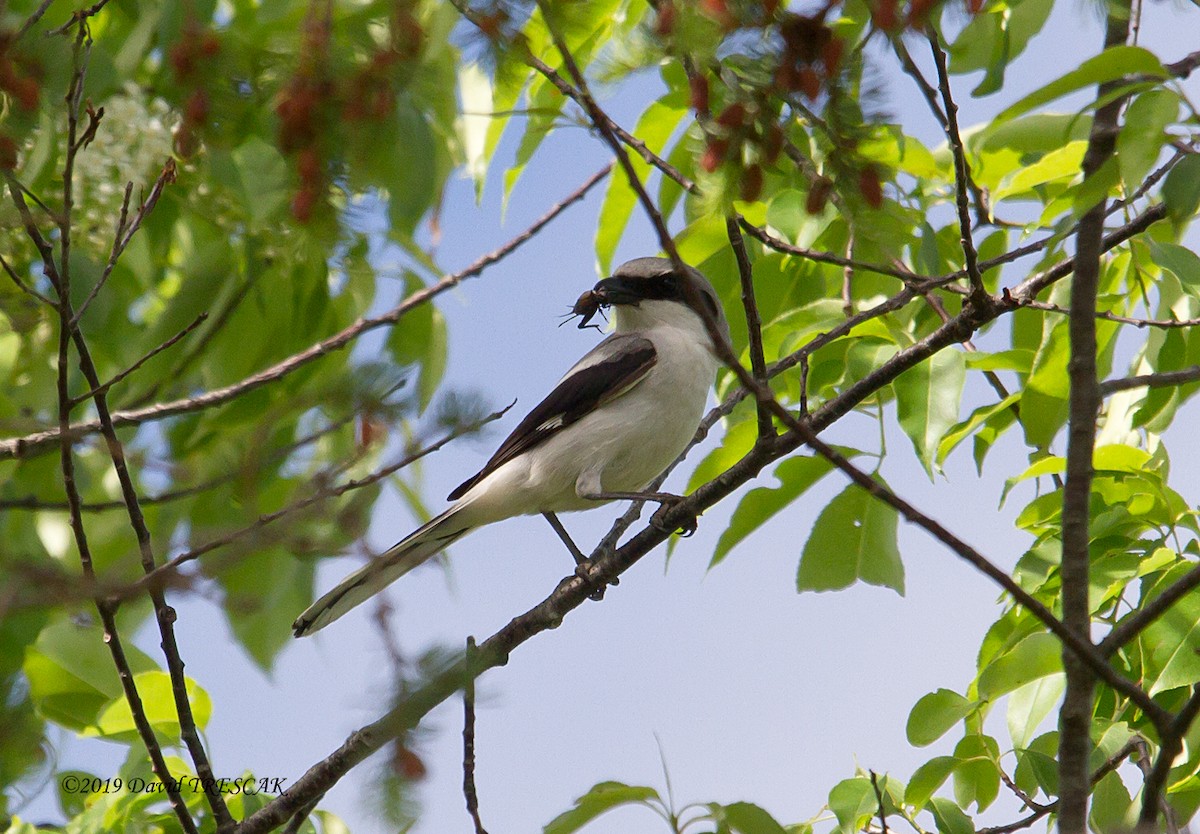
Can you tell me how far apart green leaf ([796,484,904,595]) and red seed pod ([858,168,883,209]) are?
4.90 feet

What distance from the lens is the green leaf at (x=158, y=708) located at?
3.09m

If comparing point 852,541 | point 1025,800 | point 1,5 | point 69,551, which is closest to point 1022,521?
point 852,541

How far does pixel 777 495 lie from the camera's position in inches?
127

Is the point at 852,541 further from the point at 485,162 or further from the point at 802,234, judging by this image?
the point at 485,162

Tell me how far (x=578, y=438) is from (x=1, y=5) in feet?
8.74

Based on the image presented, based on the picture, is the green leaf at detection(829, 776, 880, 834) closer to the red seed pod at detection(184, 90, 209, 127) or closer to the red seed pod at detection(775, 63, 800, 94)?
the red seed pod at detection(775, 63, 800, 94)

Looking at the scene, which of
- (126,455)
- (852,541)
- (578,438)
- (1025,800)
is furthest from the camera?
(578,438)

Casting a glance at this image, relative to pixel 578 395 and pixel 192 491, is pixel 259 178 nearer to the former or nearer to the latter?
pixel 192 491

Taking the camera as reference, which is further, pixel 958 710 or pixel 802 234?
pixel 802 234

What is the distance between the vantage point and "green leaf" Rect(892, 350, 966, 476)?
9.43ft

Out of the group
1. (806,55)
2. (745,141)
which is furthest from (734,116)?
(806,55)

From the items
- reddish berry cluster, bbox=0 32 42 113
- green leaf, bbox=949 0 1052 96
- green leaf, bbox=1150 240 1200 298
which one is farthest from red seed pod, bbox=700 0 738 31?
green leaf, bbox=1150 240 1200 298

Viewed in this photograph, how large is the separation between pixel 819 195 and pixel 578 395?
266 centimetres

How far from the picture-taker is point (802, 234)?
3.35m
